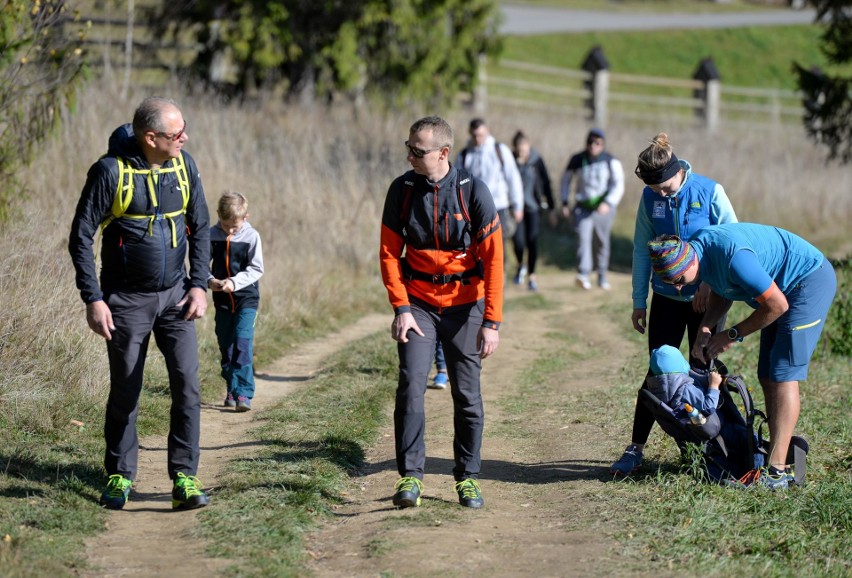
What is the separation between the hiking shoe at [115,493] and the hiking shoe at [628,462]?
2.82m

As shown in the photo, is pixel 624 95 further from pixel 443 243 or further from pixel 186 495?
pixel 186 495

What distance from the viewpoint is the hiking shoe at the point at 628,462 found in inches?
254

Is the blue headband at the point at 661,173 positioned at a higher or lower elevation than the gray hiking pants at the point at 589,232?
higher

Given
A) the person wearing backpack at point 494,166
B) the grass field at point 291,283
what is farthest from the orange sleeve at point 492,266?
the person wearing backpack at point 494,166

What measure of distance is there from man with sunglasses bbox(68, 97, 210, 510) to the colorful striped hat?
7.88 feet

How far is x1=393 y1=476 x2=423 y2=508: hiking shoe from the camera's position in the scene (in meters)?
5.72

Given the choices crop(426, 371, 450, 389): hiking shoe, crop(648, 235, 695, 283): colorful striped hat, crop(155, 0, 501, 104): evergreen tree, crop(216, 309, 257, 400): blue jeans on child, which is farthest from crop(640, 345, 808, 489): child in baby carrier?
crop(155, 0, 501, 104): evergreen tree

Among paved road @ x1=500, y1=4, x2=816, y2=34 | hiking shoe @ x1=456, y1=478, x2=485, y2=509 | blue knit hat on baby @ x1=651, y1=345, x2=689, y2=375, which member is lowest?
hiking shoe @ x1=456, y1=478, x2=485, y2=509

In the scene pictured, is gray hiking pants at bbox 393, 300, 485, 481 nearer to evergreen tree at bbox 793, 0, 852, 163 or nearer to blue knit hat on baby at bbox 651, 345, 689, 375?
blue knit hat on baby at bbox 651, 345, 689, 375

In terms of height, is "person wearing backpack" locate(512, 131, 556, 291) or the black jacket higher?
the black jacket

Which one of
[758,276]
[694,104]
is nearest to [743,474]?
[758,276]

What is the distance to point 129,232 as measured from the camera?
5.49m

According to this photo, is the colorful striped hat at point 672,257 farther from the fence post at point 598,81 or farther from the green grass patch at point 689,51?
the green grass patch at point 689,51

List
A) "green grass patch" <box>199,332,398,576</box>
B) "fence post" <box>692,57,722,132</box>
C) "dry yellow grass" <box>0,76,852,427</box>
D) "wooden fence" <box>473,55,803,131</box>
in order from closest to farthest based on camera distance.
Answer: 1. "green grass patch" <box>199,332,398,576</box>
2. "dry yellow grass" <box>0,76,852,427</box>
3. "wooden fence" <box>473,55,803,131</box>
4. "fence post" <box>692,57,722,132</box>
